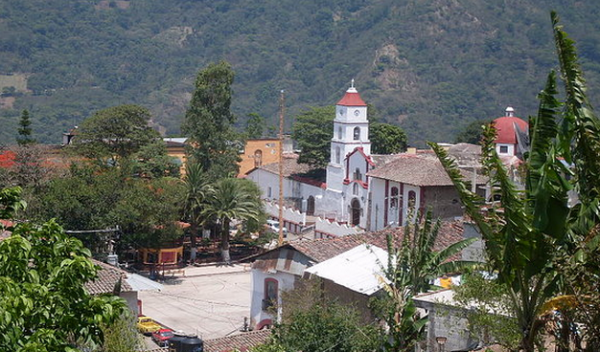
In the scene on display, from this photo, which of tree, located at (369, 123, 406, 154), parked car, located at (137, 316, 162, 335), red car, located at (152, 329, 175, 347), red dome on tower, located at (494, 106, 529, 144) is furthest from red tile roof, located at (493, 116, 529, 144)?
red car, located at (152, 329, 175, 347)

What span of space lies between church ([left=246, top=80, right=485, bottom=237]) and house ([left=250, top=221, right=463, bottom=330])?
1242 cm

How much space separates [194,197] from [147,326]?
13768 millimetres

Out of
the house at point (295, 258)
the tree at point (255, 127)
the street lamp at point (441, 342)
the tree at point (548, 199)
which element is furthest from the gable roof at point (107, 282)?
the tree at point (255, 127)

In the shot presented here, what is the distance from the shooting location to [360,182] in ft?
170

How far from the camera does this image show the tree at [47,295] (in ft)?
31.1

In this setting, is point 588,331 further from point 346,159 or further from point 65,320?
point 346,159

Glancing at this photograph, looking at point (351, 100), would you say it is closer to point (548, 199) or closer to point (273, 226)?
point (273, 226)

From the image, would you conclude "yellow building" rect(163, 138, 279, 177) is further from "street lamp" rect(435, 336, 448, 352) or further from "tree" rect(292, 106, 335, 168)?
"street lamp" rect(435, 336, 448, 352)

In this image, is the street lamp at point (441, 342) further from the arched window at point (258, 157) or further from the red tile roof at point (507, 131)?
the arched window at point (258, 157)

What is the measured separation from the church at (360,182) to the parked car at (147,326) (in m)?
13.5

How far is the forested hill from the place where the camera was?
128 metres

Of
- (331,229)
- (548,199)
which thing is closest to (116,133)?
(331,229)

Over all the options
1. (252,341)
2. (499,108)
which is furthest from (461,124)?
(252,341)

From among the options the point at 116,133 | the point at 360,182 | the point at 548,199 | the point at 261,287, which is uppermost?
the point at 116,133
